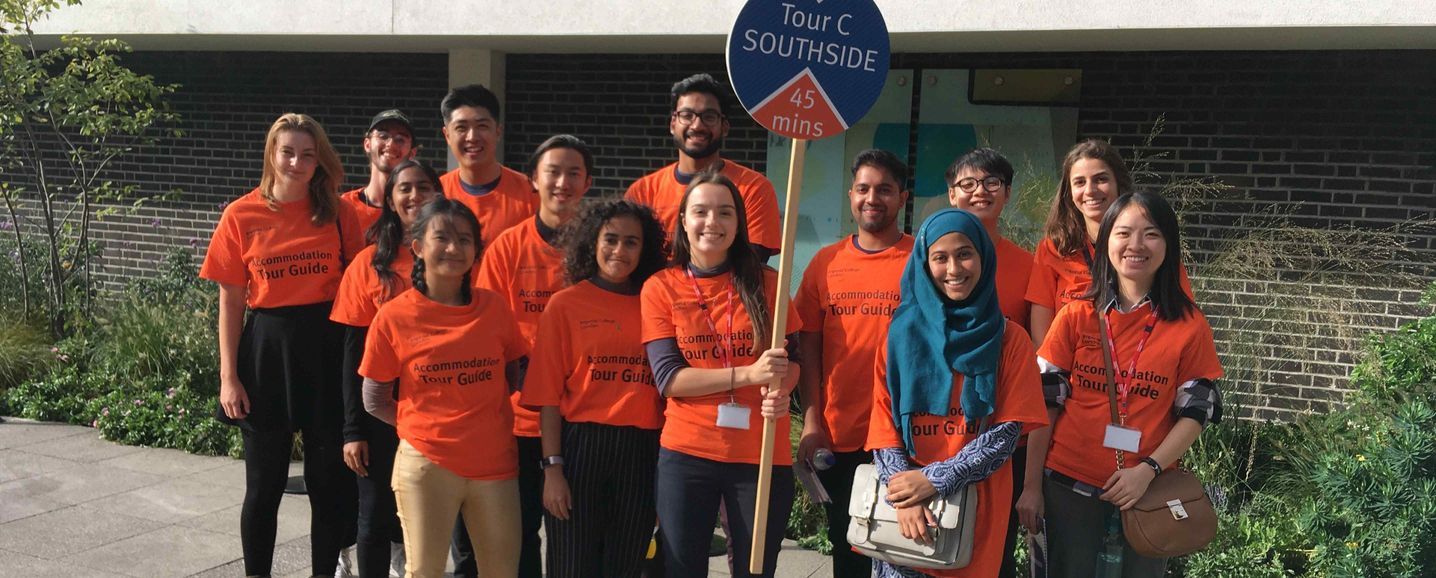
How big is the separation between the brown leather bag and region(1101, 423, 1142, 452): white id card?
43mm

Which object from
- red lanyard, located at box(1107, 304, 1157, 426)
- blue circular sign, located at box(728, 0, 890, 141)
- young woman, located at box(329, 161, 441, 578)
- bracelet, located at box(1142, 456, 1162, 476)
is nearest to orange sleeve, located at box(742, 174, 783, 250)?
blue circular sign, located at box(728, 0, 890, 141)

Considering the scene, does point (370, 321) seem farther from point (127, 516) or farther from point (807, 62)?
point (127, 516)

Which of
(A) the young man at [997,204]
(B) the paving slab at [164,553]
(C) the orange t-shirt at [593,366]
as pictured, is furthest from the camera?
(B) the paving slab at [164,553]

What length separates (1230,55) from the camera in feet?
25.3

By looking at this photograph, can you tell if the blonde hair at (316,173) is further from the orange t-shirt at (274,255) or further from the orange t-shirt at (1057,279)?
the orange t-shirt at (1057,279)

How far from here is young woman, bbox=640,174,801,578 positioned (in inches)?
148

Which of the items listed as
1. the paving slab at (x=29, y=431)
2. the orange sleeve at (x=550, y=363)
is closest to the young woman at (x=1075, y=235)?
the orange sleeve at (x=550, y=363)

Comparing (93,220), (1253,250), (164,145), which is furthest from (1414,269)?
(93,220)

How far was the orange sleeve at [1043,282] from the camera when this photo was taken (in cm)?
407

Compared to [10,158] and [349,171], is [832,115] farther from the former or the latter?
[10,158]

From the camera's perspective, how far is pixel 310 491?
16.0 feet

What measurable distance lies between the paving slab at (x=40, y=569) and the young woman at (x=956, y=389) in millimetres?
3357

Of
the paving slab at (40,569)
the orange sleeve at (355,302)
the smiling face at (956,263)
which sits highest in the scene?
the smiling face at (956,263)

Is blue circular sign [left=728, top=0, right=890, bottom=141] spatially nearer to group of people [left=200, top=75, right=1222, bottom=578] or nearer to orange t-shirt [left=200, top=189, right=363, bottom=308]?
group of people [left=200, top=75, right=1222, bottom=578]
